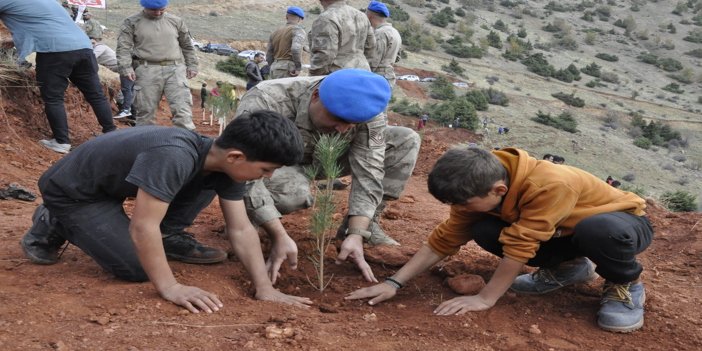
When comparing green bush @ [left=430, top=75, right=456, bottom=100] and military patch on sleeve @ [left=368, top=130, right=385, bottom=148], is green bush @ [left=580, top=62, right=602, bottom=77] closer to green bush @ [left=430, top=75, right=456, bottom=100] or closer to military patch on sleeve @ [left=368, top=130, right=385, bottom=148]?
green bush @ [left=430, top=75, right=456, bottom=100]

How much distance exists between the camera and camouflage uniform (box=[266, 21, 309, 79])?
7.18 meters

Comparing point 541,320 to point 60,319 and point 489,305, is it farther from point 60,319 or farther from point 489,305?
point 60,319

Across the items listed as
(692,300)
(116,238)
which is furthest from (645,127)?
(116,238)

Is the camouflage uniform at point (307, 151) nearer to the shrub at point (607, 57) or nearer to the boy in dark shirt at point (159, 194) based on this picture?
the boy in dark shirt at point (159, 194)

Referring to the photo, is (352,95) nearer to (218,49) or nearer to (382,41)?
(382,41)

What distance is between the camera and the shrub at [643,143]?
74.3 feet

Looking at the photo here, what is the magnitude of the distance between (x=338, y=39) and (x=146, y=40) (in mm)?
2328

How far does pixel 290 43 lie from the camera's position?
7.28 m

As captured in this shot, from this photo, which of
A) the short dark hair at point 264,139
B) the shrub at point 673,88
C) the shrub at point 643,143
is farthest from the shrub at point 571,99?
the short dark hair at point 264,139

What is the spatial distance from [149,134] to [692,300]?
9.43 feet

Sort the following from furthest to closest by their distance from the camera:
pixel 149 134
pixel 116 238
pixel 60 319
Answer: pixel 116 238 < pixel 149 134 < pixel 60 319

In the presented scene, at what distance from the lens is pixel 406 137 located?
3670mm

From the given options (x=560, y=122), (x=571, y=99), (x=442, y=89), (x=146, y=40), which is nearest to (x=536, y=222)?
(x=146, y=40)

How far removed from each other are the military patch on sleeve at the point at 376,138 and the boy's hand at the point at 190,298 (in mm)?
1420
